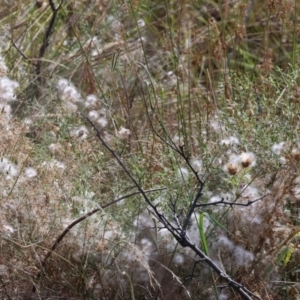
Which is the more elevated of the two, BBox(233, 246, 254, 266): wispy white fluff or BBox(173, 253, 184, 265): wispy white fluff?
BBox(233, 246, 254, 266): wispy white fluff

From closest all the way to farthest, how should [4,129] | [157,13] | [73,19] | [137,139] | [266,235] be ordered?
1. [266,235]
2. [4,129]
3. [137,139]
4. [73,19]
5. [157,13]

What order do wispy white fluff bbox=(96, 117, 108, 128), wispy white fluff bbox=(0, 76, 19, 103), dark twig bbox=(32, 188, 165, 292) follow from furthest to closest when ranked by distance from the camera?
wispy white fluff bbox=(96, 117, 108, 128) → wispy white fluff bbox=(0, 76, 19, 103) → dark twig bbox=(32, 188, 165, 292)

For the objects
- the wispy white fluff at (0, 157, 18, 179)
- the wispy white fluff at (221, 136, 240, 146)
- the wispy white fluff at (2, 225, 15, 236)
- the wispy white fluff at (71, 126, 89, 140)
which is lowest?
the wispy white fluff at (2, 225, 15, 236)

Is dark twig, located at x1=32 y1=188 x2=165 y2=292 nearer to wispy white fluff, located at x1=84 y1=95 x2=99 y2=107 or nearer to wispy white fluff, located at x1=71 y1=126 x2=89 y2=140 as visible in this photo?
wispy white fluff, located at x1=71 y1=126 x2=89 y2=140

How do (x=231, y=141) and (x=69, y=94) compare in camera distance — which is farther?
(x=69, y=94)

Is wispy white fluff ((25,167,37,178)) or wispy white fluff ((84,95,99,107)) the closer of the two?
wispy white fluff ((25,167,37,178))

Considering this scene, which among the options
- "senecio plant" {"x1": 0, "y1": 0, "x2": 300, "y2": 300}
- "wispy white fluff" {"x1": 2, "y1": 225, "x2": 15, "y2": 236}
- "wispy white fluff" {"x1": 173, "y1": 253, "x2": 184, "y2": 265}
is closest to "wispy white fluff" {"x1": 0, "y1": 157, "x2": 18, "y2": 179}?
"senecio plant" {"x1": 0, "y1": 0, "x2": 300, "y2": 300}

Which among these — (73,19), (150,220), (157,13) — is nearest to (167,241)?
(150,220)

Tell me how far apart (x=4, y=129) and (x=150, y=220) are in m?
0.42

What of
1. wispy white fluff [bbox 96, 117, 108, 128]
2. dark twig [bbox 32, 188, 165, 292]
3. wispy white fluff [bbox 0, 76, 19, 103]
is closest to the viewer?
dark twig [bbox 32, 188, 165, 292]

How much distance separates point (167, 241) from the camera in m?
2.07

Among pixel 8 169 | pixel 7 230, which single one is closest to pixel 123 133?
pixel 8 169

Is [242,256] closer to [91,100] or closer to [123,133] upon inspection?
[123,133]

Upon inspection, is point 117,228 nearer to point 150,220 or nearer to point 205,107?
point 150,220
